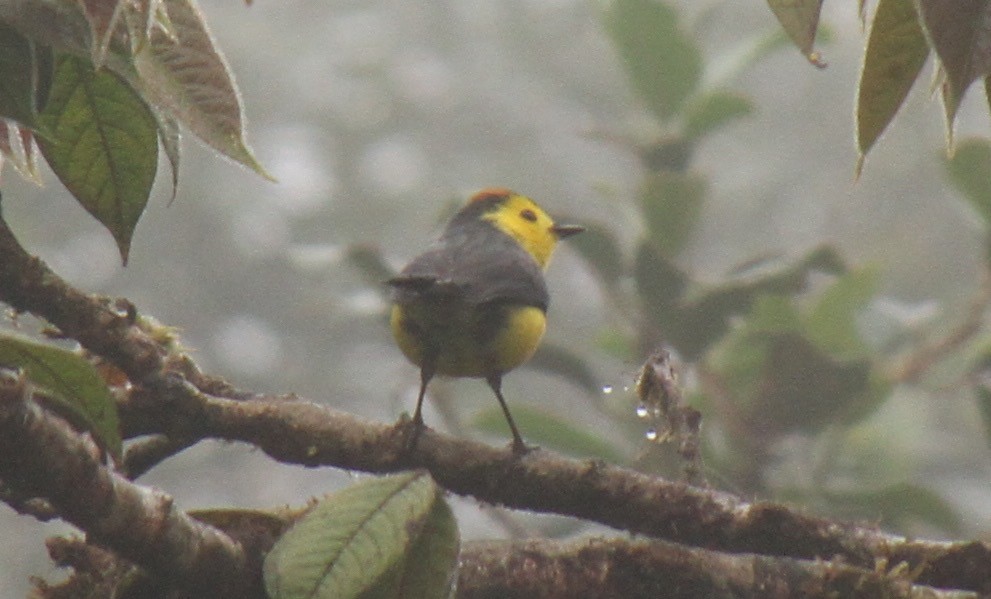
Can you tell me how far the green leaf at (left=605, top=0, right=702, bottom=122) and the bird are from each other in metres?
0.99

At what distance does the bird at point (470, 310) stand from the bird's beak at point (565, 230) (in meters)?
0.60

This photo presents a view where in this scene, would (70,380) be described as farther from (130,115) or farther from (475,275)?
(475,275)

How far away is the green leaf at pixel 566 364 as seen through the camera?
384cm

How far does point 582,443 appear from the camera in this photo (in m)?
3.79

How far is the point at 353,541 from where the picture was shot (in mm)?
1316

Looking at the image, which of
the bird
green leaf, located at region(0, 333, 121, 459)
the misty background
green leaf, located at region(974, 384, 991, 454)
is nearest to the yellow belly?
the bird

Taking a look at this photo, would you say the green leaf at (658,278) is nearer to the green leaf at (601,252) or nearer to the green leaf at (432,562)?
the green leaf at (601,252)

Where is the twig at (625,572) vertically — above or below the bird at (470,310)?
above

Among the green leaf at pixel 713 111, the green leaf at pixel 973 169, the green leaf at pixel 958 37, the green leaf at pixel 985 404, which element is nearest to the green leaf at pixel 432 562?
the green leaf at pixel 958 37

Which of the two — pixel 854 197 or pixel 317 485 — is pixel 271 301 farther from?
pixel 854 197

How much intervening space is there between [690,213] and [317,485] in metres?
7.62

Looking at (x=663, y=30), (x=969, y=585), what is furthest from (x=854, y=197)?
(x=969, y=585)

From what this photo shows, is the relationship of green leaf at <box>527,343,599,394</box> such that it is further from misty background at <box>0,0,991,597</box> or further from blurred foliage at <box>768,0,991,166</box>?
misty background at <box>0,0,991,597</box>

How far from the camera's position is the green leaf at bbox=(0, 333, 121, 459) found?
1188 millimetres
